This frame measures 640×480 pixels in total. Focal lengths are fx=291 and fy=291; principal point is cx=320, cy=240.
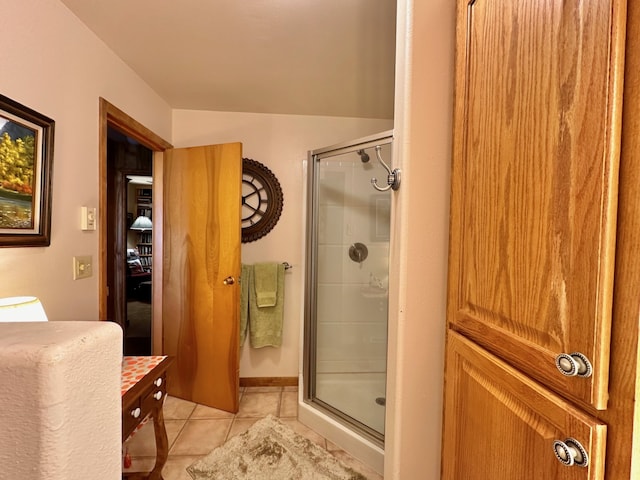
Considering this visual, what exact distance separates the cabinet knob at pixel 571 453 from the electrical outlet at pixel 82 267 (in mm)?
1779

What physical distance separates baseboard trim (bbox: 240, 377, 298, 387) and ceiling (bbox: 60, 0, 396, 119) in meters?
2.20

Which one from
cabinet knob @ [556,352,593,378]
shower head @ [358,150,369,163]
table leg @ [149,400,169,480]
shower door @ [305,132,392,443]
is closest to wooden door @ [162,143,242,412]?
shower door @ [305,132,392,443]

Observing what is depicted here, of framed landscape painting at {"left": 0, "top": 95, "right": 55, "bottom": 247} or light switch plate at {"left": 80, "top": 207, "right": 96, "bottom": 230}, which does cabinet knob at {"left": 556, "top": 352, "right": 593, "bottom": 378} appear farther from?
light switch plate at {"left": 80, "top": 207, "right": 96, "bottom": 230}

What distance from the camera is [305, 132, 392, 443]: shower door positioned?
1.98 meters

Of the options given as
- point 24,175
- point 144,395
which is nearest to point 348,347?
point 144,395

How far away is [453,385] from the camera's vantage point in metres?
0.80

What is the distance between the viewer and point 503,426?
23.8 inches

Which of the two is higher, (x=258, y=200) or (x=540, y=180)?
(x=258, y=200)

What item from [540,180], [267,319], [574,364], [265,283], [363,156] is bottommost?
[267,319]

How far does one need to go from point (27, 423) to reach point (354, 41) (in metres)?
1.77

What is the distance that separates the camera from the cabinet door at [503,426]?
449 mm

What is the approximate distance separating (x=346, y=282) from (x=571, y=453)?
5.70 feet

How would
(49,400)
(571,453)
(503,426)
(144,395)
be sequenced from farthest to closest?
(144,395) < (503,426) < (571,453) < (49,400)

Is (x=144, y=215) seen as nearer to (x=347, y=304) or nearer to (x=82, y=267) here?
(x=82, y=267)
